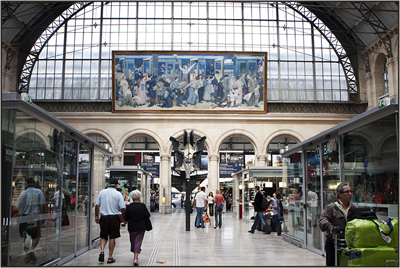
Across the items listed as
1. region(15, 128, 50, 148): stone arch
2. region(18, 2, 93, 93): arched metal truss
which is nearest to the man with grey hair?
region(15, 128, 50, 148): stone arch

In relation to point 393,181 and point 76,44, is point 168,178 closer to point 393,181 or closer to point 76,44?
point 76,44

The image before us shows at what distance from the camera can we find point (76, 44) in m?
35.9

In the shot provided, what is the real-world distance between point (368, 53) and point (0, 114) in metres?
31.9

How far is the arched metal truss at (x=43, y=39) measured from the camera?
35.5 metres

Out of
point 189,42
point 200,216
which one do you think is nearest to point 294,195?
point 200,216

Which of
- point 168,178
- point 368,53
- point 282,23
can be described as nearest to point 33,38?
point 168,178

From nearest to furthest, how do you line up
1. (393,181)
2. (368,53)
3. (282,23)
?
(393,181), (368,53), (282,23)

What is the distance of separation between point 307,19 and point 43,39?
20877mm

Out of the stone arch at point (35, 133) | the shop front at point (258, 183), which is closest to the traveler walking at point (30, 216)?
the stone arch at point (35, 133)

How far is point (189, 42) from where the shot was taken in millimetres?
36031

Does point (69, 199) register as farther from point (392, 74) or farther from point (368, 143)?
point (392, 74)

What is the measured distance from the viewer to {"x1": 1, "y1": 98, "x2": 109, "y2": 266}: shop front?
659 cm

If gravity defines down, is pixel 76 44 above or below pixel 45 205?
above

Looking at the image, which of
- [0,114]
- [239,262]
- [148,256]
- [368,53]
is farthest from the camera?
[368,53]
